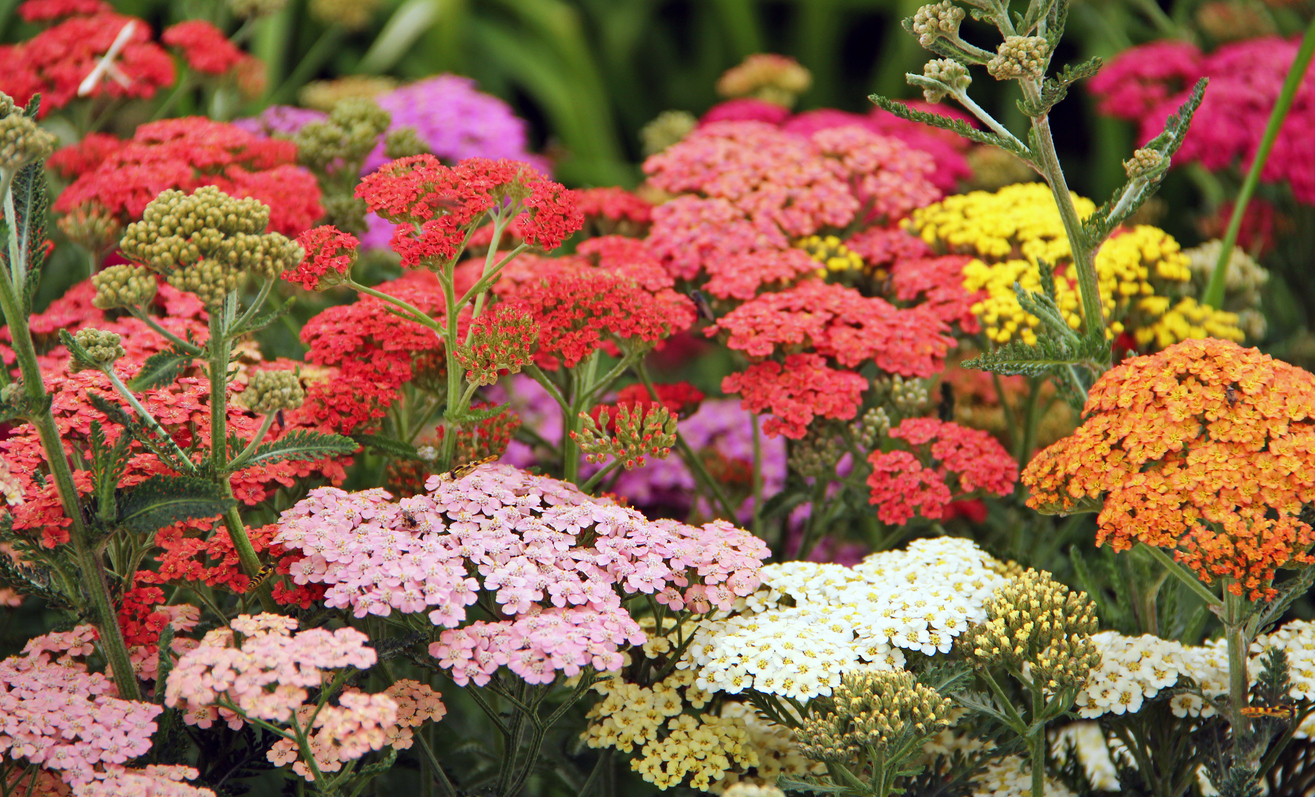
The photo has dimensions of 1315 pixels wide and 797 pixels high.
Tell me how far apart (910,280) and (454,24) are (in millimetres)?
2703

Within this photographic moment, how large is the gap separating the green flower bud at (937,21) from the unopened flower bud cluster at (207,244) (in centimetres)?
88

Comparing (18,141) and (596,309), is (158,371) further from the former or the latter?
(596,309)

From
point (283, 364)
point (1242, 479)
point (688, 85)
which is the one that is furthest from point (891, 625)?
point (688, 85)

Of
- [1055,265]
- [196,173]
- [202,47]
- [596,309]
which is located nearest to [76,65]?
[202,47]

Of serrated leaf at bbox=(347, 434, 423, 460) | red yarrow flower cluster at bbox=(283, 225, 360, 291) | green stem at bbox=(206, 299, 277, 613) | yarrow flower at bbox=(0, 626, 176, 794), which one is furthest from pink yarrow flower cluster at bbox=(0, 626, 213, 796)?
red yarrow flower cluster at bbox=(283, 225, 360, 291)

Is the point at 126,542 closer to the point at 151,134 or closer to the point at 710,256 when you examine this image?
the point at 151,134

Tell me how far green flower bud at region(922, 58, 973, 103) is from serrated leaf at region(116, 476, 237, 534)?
107 cm

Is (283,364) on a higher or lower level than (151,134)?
lower

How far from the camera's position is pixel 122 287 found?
4.16ft

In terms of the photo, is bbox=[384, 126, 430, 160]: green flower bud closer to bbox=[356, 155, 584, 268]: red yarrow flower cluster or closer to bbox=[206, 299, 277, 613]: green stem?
bbox=[356, 155, 584, 268]: red yarrow flower cluster

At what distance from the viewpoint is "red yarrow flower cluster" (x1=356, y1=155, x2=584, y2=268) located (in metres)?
1.51

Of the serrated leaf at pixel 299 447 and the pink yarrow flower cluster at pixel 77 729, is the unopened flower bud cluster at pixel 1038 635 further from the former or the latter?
the pink yarrow flower cluster at pixel 77 729

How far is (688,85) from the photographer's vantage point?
4.95 metres

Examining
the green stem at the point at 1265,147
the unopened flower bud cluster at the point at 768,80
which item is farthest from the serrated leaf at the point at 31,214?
the unopened flower bud cluster at the point at 768,80
